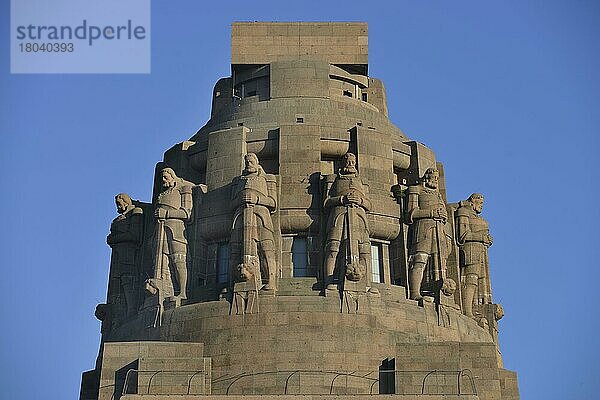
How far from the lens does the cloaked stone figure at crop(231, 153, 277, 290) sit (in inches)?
1758

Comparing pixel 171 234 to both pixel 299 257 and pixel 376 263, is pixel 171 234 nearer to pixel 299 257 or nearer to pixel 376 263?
pixel 299 257

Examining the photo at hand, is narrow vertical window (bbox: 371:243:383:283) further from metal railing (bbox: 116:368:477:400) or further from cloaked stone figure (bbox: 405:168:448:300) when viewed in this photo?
metal railing (bbox: 116:368:477:400)

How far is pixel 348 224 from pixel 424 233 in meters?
3.38

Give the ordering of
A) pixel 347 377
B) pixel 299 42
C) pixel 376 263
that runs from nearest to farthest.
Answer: pixel 347 377 < pixel 376 263 < pixel 299 42

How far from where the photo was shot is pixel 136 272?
49438 mm

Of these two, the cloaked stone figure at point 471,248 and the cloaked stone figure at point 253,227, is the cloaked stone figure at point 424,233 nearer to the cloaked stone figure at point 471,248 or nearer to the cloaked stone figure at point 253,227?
the cloaked stone figure at point 471,248

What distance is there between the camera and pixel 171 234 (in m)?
47.1

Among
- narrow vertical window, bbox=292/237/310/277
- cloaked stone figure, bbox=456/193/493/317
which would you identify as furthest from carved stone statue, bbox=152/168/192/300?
cloaked stone figure, bbox=456/193/493/317

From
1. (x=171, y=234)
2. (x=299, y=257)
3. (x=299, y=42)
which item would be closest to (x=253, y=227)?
(x=299, y=257)

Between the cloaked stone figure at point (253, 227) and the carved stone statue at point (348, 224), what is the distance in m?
1.95

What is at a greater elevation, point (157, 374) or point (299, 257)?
point (299, 257)

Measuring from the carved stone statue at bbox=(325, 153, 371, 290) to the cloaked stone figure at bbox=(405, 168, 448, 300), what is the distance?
2.03 m

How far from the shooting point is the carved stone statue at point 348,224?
147 ft

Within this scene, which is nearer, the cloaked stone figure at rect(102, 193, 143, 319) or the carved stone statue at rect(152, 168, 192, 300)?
the carved stone statue at rect(152, 168, 192, 300)
